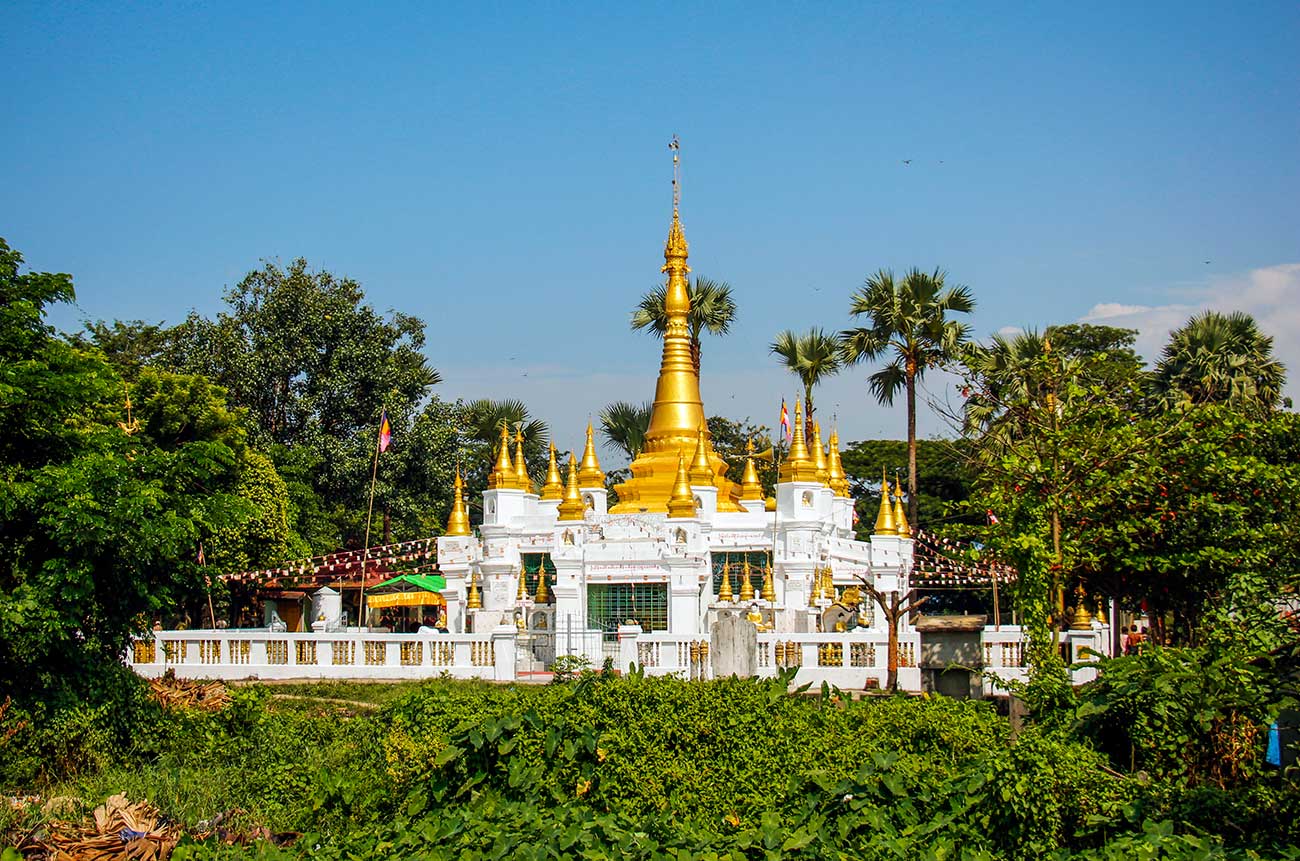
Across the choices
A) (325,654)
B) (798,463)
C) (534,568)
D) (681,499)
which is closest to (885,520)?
(798,463)

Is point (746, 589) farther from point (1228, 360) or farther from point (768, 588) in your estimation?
point (1228, 360)

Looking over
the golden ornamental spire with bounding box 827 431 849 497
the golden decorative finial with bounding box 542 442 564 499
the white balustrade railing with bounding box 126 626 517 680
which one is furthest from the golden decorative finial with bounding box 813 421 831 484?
the white balustrade railing with bounding box 126 626 517 680


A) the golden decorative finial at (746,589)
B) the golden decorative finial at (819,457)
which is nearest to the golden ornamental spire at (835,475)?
the golden decorative finial at (819,457)

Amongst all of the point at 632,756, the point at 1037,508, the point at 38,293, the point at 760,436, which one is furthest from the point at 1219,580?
the point at 760,436

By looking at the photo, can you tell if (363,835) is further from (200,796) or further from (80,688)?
(80,688)

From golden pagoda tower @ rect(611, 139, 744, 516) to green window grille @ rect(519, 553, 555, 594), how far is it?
86.6 inches

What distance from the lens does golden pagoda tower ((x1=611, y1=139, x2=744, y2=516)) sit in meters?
36.3

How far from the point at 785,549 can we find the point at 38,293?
20388mm

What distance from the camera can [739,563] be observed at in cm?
3403

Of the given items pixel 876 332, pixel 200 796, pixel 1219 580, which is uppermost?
pixel 876 332

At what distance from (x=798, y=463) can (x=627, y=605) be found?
5.93 m

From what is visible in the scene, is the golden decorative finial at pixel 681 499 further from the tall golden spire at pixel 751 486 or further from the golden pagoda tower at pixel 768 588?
the tall golden spire at pixel 751 486

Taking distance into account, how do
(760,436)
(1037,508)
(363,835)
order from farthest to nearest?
(760,436), (1037,508), (363,835)

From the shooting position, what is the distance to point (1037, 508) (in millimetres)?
18828
